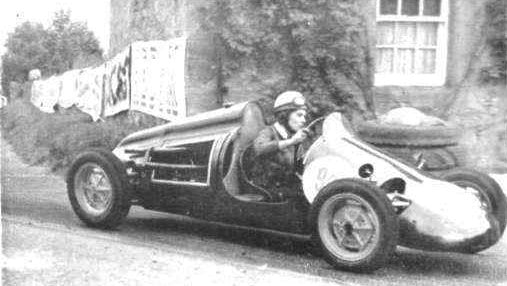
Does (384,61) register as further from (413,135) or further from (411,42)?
(413,135)

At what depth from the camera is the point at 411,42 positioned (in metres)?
12.4

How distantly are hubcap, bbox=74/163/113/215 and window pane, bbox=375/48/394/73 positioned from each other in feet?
19.9

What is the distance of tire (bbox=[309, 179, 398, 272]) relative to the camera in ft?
18.3

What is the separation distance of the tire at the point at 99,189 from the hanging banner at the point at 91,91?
10231mm

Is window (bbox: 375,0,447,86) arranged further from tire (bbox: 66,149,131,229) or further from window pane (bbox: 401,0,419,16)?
tire (bbox: 66,149,131,229)

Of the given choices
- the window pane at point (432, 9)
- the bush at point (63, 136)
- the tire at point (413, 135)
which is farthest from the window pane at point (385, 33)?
the bush at point (63, 136)

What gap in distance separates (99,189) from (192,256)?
1.56 meters

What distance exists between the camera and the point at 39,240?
6.53 m

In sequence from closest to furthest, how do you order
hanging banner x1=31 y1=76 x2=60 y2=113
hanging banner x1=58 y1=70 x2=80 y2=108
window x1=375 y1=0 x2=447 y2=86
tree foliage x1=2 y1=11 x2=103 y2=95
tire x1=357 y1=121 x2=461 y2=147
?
tire x1=357 y1=121 x2=461 y2=147
window x1=375 y1=0 x2=447 y2=86
hanging banner x1=58 y1=70 x2=80 y2=108
hanging banner x1=31 y1=76 x2=60 y2=113
tree foliage x1=2 y1=11 x2=103 y2=95

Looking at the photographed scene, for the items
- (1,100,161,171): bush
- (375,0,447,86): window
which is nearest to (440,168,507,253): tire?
(375,0,447,86): window

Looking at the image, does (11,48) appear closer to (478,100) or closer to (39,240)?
(478,100)

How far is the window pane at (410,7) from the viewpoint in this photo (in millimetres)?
12258

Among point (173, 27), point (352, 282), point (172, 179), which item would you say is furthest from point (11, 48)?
point (352, 282)

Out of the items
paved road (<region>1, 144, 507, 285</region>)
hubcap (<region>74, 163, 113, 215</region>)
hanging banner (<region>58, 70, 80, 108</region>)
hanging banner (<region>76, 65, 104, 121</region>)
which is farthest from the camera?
hanging banner (<region>58, 70, 80, 108</region>)
